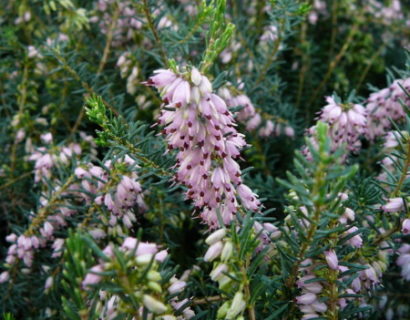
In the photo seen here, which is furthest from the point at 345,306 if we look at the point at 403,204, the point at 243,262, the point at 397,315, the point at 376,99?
the point at 376,99

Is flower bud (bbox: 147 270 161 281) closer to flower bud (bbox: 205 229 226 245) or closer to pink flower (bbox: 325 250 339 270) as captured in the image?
flower bud (bbox: 205 229 226 245)

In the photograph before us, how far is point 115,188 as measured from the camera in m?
2.25

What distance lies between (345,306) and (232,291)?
57 centimetres

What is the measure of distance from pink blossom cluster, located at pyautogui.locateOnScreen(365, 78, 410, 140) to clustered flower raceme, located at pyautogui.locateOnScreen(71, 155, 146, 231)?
1529 millimetres

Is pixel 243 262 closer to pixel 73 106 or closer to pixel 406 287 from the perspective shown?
pixel 406 287

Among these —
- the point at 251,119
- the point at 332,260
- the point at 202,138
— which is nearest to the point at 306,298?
the point at 332,260

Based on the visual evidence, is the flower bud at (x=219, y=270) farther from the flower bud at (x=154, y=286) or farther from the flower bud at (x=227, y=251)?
the flower bud at (x=154, y=286)

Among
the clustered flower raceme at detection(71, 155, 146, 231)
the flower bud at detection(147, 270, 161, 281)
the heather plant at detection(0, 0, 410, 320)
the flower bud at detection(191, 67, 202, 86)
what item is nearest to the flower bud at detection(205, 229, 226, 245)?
the heather plant at detection(0, 0, 410, 320)

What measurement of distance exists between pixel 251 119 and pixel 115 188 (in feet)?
4.37

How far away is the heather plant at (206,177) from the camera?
1.52 meters

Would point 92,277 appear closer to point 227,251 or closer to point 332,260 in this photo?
point 227,251

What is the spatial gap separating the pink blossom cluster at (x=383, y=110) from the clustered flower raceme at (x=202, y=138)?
1.47 metres

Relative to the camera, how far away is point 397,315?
278cm

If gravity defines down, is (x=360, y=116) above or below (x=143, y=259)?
above
